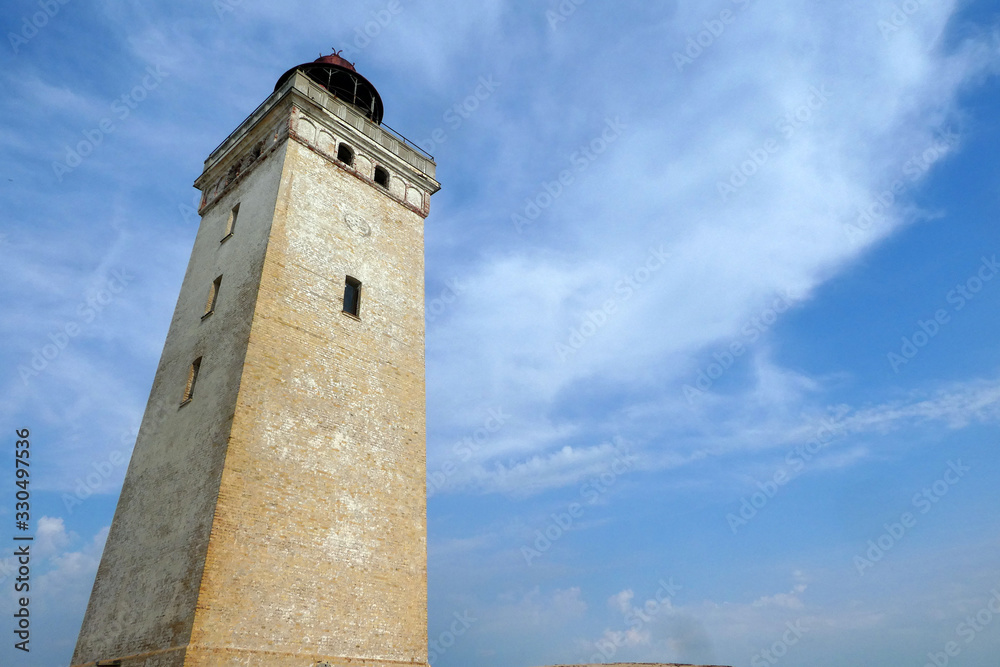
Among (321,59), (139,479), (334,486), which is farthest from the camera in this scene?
(321,59)

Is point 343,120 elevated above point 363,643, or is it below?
above

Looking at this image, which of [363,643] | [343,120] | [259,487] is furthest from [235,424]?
[343,120]

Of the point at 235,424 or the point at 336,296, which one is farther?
the point at 336,296

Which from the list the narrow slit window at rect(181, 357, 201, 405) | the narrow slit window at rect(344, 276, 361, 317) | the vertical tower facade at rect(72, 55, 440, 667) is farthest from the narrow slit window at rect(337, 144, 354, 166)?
the narrow slit window at rect(181, 357, 201, 405)

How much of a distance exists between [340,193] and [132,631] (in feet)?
44.6

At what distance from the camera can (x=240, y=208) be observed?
20.8 m

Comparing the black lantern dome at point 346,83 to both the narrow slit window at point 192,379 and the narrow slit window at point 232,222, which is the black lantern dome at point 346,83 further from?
the narrow slit window at point 192,379

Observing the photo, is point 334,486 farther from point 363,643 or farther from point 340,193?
point 340,193

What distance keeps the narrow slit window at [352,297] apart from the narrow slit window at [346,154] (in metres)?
4.88

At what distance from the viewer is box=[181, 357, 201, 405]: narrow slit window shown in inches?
697

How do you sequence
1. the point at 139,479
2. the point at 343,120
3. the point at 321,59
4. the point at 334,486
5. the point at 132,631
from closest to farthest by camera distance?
the point at 132,631, the point at 334,486, the point at 139,479, the point at 343,120, the point at 321,59

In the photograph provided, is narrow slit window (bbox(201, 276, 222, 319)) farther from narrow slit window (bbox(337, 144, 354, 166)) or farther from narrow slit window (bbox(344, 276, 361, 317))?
narrow slit window (bbox(337, 144, 354, 166))

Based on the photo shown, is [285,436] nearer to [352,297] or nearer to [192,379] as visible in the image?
[192,379]

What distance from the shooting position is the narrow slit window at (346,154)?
22.0 m
